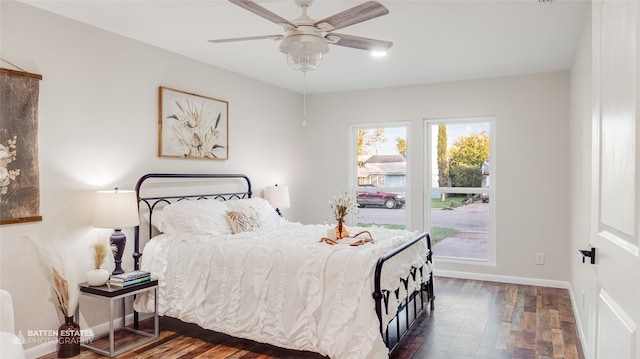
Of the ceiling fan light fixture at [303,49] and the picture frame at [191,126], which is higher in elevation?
the ceiling fan light fixture at [303,49]

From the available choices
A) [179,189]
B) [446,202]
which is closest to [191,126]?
[179,189]

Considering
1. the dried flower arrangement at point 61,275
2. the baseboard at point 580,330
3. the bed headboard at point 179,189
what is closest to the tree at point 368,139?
the bed headboard at point 179,189

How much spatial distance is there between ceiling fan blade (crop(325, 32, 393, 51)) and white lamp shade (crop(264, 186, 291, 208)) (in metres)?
2.72

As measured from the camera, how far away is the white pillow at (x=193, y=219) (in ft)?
12.3

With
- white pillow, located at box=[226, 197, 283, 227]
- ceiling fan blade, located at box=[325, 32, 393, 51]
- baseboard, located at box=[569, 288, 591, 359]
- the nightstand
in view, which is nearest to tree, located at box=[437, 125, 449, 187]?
baseboard, located at box=[569, 288, 591, 359]

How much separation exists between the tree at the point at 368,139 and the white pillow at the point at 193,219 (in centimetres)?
282

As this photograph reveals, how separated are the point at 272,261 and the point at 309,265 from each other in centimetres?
31

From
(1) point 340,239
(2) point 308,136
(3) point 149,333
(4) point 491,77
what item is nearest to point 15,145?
(3) point 149,333

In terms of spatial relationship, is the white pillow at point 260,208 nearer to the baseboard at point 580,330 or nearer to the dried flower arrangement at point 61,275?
the dried flower arrangement at point 61,275

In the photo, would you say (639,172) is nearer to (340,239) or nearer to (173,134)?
(340,239)

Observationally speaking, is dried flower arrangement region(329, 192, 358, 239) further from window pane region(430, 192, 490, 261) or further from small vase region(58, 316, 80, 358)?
window pane region(430, 192, 490, 261)

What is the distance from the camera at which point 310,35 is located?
104 inches

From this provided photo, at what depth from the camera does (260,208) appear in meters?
4.61

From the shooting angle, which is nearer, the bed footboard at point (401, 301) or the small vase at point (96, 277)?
the bed footboard at point (401, 301)
